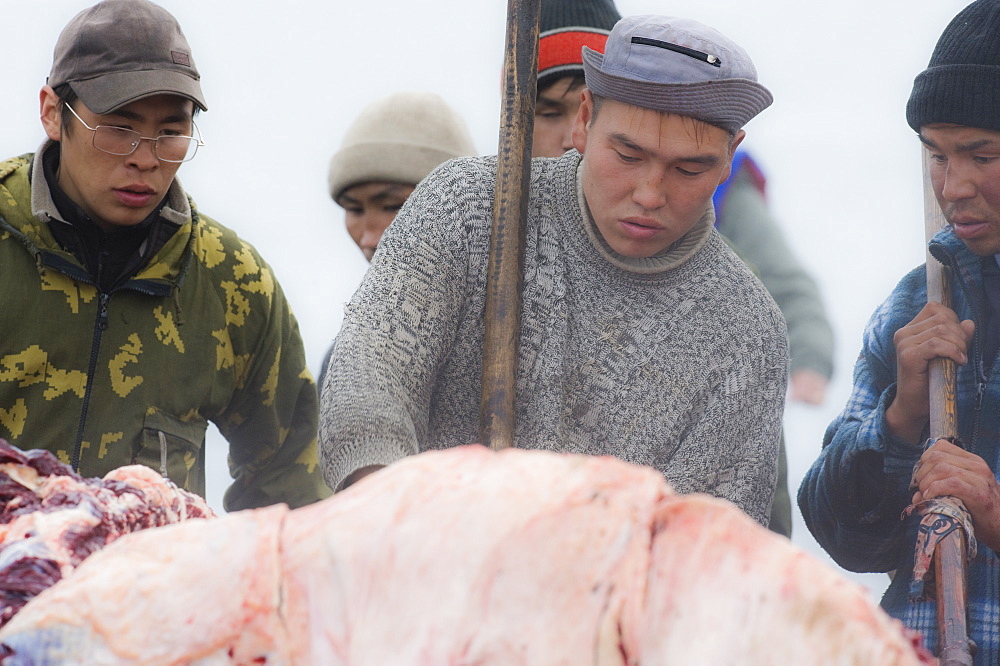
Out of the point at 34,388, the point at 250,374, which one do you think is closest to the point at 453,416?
the point at 250,374

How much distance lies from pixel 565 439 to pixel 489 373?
28 centimetres

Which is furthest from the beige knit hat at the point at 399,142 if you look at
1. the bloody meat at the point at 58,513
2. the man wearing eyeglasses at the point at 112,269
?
the bloody meat at the point at 58,513

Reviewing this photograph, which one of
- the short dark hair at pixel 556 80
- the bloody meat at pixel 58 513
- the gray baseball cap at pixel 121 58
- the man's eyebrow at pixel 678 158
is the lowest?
the bloody meat at pixel 58 513

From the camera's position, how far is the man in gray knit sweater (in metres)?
2.02

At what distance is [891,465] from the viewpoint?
2.30 meters

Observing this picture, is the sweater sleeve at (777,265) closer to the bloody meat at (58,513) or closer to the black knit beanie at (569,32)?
the black knit beanie at (569,32)

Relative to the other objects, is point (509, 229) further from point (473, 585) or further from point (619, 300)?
point (473, 585)

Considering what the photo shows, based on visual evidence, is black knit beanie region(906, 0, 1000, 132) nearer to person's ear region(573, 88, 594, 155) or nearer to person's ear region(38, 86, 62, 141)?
person's ear region(573, 88, 594, 155)

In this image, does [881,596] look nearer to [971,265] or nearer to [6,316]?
[971,265]

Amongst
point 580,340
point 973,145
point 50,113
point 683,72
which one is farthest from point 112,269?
point 973,145

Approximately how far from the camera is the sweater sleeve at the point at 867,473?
229 centimetres

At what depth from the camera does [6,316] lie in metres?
2.23

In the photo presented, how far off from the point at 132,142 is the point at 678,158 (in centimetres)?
106

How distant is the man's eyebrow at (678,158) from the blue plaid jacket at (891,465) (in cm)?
53
